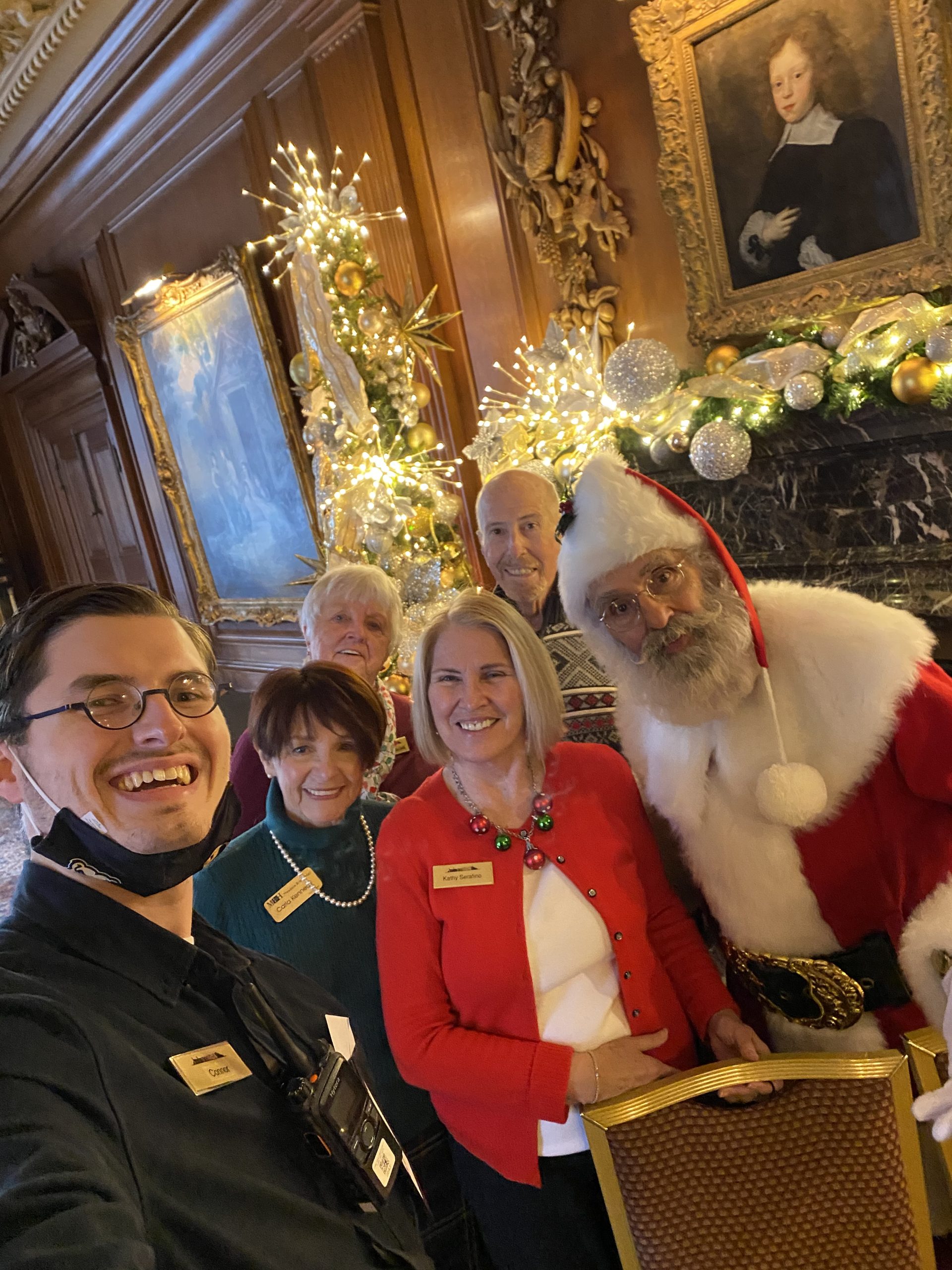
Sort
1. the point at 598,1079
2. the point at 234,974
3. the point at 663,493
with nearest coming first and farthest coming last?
the point at 234,974 < the point at 598,1079 < the point at 663,493

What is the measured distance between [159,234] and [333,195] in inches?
118

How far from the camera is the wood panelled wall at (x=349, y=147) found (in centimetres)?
326

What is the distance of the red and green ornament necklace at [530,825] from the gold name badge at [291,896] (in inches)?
15.3

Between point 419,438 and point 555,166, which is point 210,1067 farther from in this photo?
point 555,166

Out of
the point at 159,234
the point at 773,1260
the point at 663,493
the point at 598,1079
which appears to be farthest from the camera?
the point at 159,234

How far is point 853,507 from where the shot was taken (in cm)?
267

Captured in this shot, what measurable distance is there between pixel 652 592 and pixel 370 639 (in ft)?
3.94

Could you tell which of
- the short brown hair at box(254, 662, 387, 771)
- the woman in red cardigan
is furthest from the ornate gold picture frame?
the woman in red cardigan

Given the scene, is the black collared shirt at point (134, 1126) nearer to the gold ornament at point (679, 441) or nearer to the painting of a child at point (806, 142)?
the gold ornament at point (679, 441)

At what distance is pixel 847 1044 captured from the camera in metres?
1.48

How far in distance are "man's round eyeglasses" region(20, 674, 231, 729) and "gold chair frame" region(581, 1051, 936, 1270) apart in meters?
0.86

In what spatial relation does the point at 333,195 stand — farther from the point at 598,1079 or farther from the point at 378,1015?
the point at 598,1079

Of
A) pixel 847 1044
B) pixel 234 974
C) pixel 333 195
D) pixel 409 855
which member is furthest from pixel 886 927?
pixel 333 195

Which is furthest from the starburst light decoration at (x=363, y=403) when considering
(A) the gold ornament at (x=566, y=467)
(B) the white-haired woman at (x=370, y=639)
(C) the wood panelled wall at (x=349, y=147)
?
(B) the white-haired woman at (x=370, y=639)
